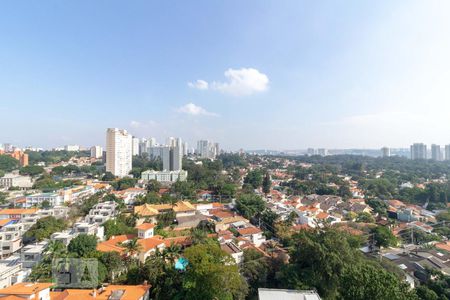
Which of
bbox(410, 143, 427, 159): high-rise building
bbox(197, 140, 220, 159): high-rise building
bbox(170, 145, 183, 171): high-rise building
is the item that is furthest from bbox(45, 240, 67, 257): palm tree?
bbox(410, 143, 427, 159): high-rise building

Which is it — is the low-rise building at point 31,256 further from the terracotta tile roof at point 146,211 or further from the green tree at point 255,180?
the green tree at point 255,180

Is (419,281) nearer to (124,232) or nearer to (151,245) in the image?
(151,245)

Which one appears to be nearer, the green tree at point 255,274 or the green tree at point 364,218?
the green tree at point 255,274

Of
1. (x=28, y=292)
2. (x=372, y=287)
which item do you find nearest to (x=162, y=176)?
(x=28, y=292)

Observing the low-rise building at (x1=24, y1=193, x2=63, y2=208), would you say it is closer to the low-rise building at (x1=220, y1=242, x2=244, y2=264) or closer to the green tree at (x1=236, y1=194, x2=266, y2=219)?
the green tree at (x1=236, y1=194, x2=266, y2=219)

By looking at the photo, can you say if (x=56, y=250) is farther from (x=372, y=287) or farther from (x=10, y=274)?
(x=372, y=287)

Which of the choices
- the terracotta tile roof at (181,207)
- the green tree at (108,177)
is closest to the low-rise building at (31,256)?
the terracotta tile roof at (181,207)
